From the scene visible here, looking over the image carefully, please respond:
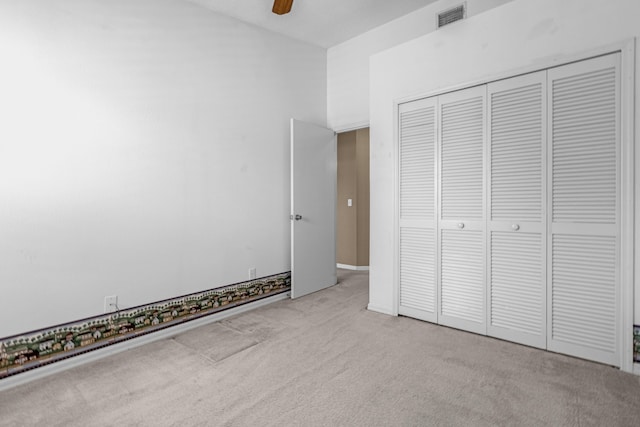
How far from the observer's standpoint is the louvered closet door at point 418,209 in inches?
113

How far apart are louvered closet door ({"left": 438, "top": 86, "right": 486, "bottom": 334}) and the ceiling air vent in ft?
2.04

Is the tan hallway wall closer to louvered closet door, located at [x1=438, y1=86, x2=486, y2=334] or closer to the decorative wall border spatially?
the decorative wall border

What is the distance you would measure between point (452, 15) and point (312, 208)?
2.28 metres

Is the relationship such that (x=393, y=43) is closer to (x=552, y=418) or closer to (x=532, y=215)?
(x=532, y=215)

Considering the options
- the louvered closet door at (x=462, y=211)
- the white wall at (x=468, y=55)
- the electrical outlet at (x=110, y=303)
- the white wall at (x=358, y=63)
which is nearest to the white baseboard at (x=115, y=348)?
the electrical outlet at (x=110, y=303)

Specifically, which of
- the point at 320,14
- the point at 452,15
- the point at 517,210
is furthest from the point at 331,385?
the point at 320,14

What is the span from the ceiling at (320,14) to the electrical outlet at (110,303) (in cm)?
256

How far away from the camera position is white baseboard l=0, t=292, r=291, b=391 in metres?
2.03

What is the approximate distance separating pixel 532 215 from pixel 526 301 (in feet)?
2.06

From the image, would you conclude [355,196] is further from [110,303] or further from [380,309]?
[110,303]

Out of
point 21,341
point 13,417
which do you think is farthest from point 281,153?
point 13,417

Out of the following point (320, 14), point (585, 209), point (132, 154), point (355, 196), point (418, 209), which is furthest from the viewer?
point (355, 196)

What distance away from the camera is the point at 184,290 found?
2.87 meters

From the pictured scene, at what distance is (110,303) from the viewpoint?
7.95 feet
